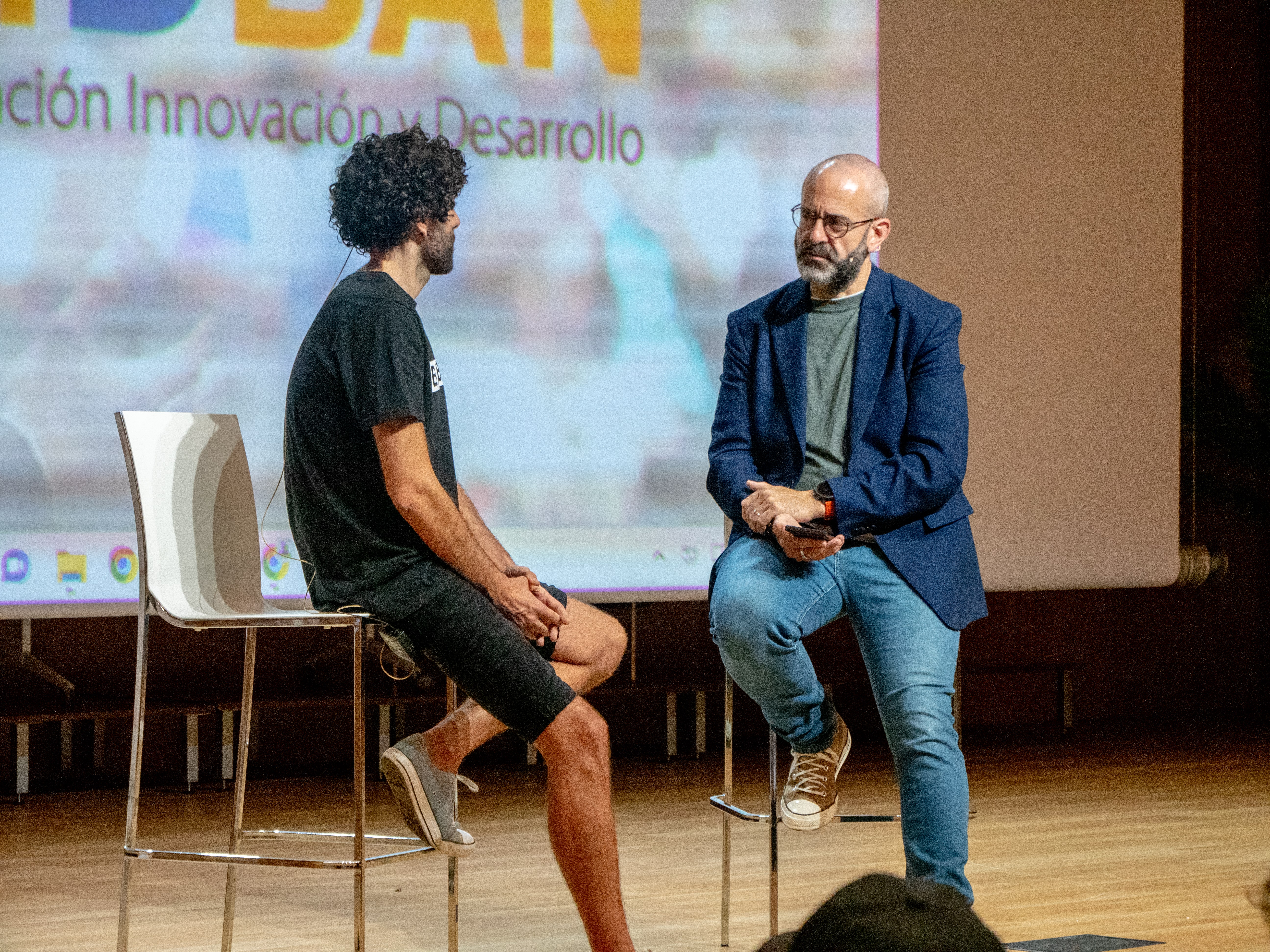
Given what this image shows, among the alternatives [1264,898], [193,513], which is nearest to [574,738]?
[193,513]

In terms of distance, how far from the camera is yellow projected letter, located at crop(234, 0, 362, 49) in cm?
390

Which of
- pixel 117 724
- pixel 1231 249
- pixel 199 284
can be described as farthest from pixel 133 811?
pixel 1231 249

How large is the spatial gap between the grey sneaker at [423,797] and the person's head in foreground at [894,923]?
5.29ft

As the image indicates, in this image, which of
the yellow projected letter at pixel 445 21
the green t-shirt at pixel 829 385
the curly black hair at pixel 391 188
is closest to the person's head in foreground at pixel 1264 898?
the green t-shirt at pixel 829 385

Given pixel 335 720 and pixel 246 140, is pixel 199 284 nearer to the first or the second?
A: pixel 246 140

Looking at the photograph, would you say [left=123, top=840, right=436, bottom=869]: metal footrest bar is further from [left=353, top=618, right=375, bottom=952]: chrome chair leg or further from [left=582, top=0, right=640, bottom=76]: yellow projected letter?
→ [left=582, top=0, right=640, bottom=76]: yellow projected letter

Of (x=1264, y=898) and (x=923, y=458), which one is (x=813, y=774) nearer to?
(x=923, y=458)

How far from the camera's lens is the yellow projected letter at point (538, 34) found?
13.6 feet

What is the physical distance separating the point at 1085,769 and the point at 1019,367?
128 cm

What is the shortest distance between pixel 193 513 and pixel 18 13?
195 cm

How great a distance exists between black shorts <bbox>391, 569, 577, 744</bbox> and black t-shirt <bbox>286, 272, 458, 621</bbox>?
0.11 feet

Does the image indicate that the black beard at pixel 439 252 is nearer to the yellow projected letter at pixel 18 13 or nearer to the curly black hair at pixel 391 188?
the curly black hair at pixel 391 188

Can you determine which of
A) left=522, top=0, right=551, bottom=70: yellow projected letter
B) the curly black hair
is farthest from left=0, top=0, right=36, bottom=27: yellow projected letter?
the curly black hair

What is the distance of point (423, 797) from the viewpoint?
→ 7.30 ft
